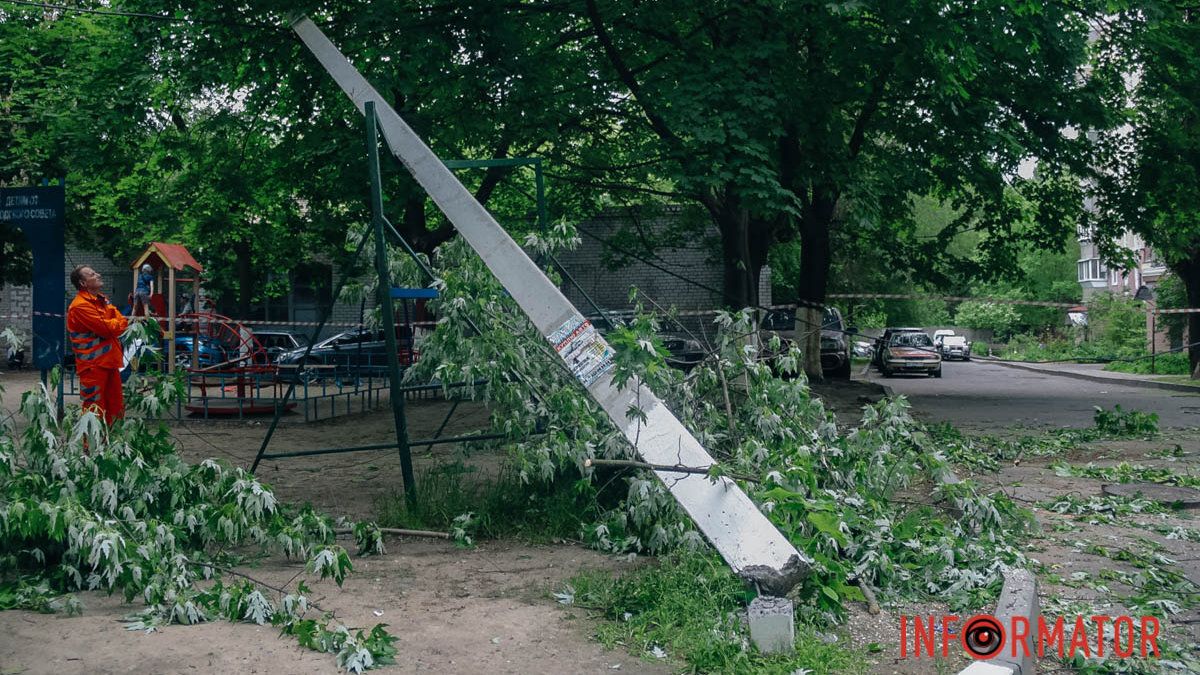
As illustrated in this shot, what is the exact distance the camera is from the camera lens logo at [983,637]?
16.5ft

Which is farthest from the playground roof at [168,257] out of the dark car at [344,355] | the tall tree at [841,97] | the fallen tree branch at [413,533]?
the fallen tree branch at [413,533]

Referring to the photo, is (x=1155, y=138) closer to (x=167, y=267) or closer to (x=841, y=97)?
(x=841, y=97)

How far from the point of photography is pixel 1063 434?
46.2 ft

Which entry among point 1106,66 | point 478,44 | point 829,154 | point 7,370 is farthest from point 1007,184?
point 7,370

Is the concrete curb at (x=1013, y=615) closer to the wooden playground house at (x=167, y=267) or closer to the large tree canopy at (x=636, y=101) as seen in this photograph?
the large tree canopy at (x=636, y=101)

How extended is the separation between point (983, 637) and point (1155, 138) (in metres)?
17.1

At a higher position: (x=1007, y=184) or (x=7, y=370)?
(x=1007, y=184)

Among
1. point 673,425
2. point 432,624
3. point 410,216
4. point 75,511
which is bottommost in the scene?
point 432,624

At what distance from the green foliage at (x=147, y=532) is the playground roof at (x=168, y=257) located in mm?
13239

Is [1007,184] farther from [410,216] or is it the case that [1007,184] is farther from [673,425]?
[673,425]

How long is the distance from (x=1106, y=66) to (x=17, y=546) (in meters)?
18.8

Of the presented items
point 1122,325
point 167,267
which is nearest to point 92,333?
point 167,267

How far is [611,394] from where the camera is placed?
271 inches

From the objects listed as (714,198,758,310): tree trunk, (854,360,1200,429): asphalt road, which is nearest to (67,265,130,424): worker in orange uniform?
(714,198,758,310): tree trunk
